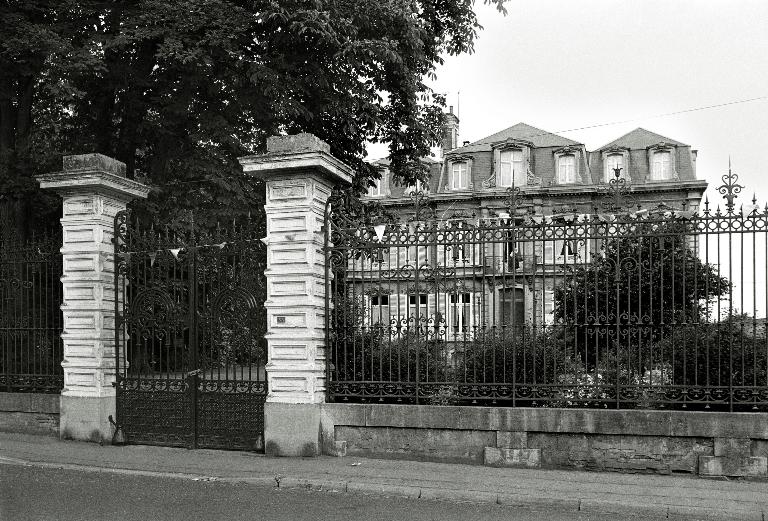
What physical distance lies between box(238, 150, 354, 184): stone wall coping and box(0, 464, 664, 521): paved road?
13.3ft

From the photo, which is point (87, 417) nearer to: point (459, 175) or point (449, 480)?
point (449, 480)

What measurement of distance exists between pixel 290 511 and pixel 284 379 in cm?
273

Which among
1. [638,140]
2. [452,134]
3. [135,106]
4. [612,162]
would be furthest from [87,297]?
[452,134]

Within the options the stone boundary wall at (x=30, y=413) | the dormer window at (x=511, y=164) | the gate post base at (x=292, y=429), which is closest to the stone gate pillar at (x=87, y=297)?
the stone boundary wall at (x=30, y=413)

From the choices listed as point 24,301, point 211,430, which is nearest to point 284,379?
point 211,430

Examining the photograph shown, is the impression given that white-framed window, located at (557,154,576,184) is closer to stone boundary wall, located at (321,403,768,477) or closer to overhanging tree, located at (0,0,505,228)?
overhanging tree, located at (0,0,505,228)

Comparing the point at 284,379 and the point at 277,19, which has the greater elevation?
the point at 277,19

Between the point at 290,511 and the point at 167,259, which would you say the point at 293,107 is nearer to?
the point at 167,259

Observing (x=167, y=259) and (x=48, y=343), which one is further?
(x=48, y=343)

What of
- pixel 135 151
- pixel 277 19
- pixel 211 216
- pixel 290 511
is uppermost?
pixel 277 19

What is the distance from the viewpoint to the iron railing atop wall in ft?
30.5

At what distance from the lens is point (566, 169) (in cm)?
4350

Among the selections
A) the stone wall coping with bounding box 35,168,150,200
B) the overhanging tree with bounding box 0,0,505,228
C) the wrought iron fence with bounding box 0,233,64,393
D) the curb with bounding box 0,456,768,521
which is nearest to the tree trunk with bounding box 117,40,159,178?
the overhanging tree with bounding box 0,0,505,228

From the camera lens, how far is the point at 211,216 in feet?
52.5
